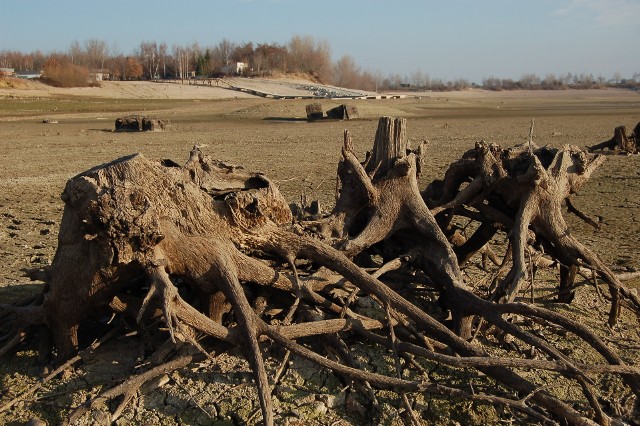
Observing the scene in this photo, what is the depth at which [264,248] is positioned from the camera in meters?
4.34

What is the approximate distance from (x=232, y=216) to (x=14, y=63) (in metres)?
150

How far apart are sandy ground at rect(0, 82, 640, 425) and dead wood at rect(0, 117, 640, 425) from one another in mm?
220

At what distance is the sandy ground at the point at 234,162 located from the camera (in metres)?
3.79

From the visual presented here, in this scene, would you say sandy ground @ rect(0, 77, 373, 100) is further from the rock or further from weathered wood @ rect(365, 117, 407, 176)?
weathered wood @ rect(365, 117, 407, 176)

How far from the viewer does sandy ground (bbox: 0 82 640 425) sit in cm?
379

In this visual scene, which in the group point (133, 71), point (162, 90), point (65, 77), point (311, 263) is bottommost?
point (311, 263)

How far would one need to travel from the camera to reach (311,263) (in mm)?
4641

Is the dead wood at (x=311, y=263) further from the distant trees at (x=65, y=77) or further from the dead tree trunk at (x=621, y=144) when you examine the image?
the distant trees at (x=65, y=77)

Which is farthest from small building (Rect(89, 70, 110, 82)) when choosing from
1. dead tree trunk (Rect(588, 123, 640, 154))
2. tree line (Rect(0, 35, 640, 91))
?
dead tree trunk (Rect(588, 123, 640, 154))

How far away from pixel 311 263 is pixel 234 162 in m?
11.2

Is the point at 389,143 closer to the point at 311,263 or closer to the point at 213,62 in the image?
the point at 311,263

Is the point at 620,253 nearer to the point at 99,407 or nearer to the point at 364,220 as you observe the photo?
the point at 364,220

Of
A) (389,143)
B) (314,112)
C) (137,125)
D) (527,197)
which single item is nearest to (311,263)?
(389,143)

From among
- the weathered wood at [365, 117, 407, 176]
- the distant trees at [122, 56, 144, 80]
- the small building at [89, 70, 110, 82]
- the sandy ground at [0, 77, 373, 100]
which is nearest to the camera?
the weathered wood at [365, 117, 407, 176]
